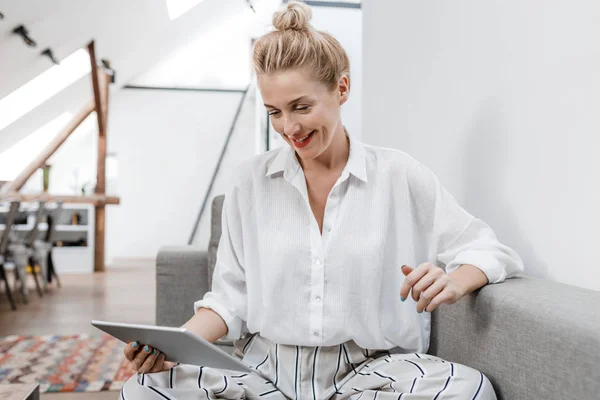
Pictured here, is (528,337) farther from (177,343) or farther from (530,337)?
(177,343)

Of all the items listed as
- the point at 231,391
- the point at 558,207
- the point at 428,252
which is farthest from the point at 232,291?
the point at 558,207

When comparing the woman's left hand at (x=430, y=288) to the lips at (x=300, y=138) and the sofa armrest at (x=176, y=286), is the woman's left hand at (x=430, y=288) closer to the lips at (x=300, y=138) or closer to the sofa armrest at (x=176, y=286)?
the lips at (x=300, y=138)

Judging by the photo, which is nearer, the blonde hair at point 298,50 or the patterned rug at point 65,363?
the blonde hair at point 298,50

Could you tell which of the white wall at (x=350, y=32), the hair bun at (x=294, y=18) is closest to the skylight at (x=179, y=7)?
the white wall at (x=350, y=32)

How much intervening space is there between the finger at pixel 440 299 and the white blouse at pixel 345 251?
0.12 meters

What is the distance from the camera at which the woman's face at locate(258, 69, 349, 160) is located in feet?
3.64

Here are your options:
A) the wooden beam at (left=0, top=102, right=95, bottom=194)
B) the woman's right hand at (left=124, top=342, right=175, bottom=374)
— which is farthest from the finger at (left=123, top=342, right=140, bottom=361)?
the wooden beam at (left=0, top=102, right=95, bottom=194)

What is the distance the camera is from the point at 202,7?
23.0ft

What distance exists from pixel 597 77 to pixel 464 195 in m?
0.59

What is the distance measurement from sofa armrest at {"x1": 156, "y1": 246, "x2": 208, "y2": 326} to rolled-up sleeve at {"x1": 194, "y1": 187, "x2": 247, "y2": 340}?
653 mm

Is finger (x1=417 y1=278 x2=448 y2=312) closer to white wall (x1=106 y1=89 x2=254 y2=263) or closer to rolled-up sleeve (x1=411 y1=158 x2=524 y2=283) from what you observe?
rolled-up sleeve (x1=411 y1=158 x2=524 y2=283)

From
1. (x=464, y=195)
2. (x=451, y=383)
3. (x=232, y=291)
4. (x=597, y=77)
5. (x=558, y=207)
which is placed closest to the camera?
(x=451, y=383)

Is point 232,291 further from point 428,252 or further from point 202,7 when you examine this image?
point 202,7

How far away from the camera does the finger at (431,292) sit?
98cm
